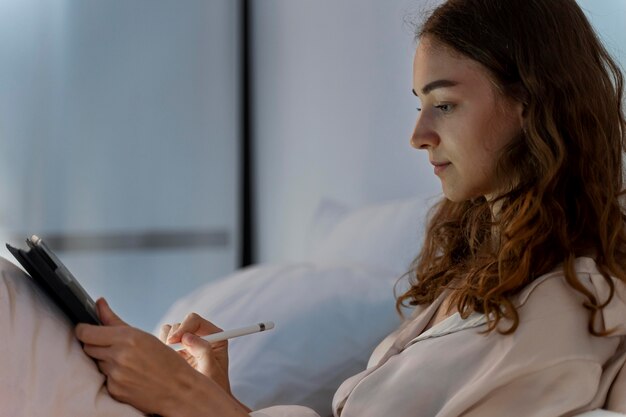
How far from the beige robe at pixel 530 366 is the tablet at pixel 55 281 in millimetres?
385

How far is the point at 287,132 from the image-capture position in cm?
305

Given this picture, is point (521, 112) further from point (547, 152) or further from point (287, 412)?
point (287, 412)

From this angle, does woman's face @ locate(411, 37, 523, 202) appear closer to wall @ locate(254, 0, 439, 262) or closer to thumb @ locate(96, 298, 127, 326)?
thumb @ locate(96, 298, 127, 326)

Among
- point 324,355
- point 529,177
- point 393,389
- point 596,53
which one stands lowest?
point 324,355

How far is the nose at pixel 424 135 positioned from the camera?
1202 millimetres

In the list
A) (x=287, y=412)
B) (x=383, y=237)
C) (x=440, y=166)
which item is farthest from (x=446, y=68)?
(x=383, y=237)

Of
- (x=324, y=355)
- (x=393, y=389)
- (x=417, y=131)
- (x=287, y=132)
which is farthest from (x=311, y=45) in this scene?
(x=393, y=389)

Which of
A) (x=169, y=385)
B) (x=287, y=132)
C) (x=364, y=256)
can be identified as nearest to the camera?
(x=169, y=385)

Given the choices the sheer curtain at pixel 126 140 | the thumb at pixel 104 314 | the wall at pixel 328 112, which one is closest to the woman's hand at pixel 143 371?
the thumb at pixel 104 314

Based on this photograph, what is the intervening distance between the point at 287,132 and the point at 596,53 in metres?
1.93

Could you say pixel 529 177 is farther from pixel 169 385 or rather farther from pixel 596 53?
pixel 169 385

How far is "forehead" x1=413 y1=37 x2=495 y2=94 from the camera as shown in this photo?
1.16m

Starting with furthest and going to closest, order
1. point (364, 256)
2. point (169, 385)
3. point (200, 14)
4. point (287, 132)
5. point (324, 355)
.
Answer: point (200, 14)
point (287, 132)
point (364, 256)
point (324, 355)
point (169, 385)

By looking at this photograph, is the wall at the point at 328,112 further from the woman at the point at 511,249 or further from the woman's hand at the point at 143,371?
the woman's hand at the point at 143,371
